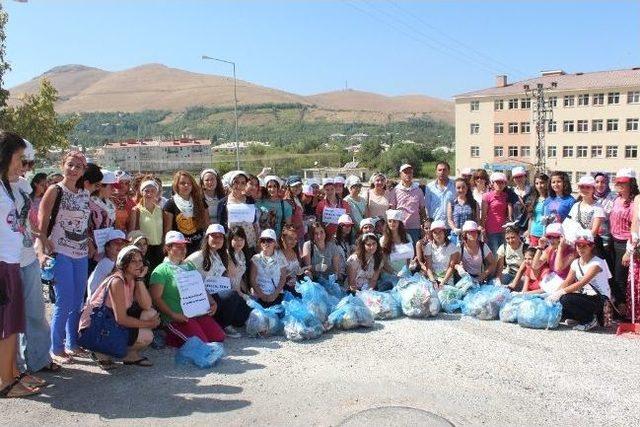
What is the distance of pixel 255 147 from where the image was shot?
312 ft

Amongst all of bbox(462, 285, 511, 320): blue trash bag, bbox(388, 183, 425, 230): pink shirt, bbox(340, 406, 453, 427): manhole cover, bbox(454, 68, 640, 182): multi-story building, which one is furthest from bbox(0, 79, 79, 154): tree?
bbox(454, 68, 640, 182): multi-story building

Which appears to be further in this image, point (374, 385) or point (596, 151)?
point (596, 151)

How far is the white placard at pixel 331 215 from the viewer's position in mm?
7707

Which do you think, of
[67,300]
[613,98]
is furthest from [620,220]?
[613,98]

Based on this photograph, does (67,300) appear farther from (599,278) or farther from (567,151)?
(567,151)

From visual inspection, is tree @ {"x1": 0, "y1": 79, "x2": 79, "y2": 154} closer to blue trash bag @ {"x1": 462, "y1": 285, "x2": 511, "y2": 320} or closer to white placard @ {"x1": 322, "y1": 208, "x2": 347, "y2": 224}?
white placard @ {"x1": 322, "y1": 208, "x2": 347, "y2": 224}

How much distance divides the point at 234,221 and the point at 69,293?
2.13 m

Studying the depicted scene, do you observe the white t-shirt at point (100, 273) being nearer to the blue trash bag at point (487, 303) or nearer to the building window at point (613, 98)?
the blue trash bag at point (487, 303)

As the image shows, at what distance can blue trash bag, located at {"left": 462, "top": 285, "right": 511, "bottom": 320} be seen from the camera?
21.2 feet

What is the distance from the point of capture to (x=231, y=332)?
20.1 ft

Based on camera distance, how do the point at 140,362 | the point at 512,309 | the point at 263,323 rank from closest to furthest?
the point at 140,362, the point at 263,323, the point at 512,309

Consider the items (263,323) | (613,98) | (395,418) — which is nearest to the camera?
(395,418)

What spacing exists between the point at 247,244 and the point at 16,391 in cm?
299

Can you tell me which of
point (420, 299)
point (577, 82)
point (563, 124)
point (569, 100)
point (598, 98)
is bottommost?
point (420, 299)
